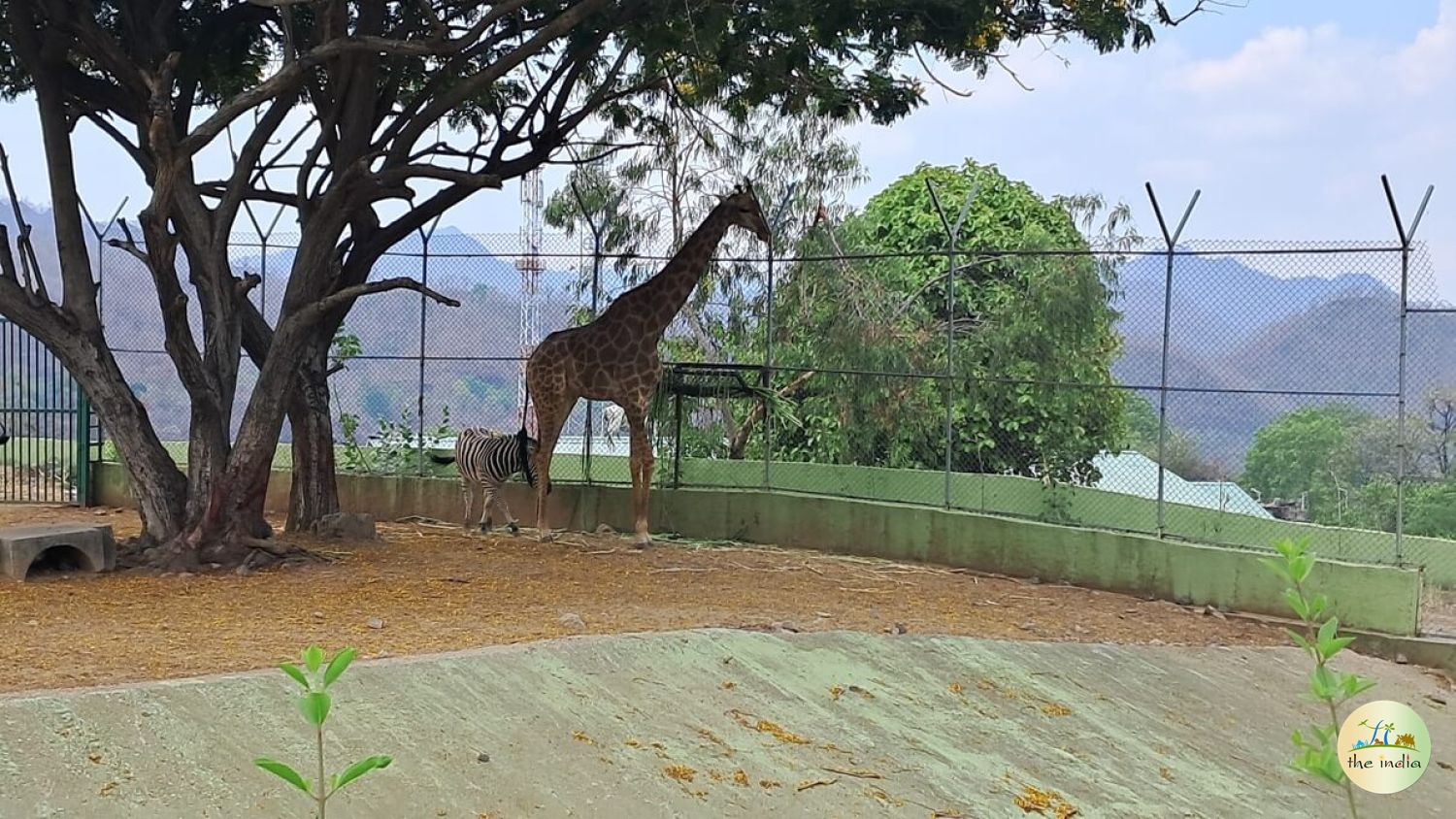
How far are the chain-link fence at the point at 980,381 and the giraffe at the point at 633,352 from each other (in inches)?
30.6

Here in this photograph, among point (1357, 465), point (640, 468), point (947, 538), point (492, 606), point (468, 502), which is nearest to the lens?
point (492, 606)

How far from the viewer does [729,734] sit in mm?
6145

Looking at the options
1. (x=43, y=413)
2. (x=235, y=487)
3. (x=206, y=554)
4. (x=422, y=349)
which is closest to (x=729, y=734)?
(x=206, y=554)

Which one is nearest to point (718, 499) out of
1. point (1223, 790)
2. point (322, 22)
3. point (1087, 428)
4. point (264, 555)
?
point (1087, 428)

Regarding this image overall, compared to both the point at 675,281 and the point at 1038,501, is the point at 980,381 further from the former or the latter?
the point at 675,281

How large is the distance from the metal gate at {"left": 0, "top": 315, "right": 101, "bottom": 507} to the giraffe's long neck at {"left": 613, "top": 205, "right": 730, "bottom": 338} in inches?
254

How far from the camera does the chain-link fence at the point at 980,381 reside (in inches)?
371

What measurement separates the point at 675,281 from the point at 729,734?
20.7ft

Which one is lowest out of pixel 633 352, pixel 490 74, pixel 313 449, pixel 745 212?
pixel 313 449

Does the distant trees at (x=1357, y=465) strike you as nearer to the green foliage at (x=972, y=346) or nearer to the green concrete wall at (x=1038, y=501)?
the green concrete wall at (x=1038, y=501)

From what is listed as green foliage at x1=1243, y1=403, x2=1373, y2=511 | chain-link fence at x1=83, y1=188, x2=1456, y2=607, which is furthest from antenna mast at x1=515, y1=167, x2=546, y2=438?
green foliage at x1=1243, y1=403, x2=1373, y2=511

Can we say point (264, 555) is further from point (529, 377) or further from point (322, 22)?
point (322, 22)

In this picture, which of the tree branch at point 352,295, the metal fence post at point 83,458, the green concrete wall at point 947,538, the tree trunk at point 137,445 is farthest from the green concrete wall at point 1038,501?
the metal fence post at point 83,458

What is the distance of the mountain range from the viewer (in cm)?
920
